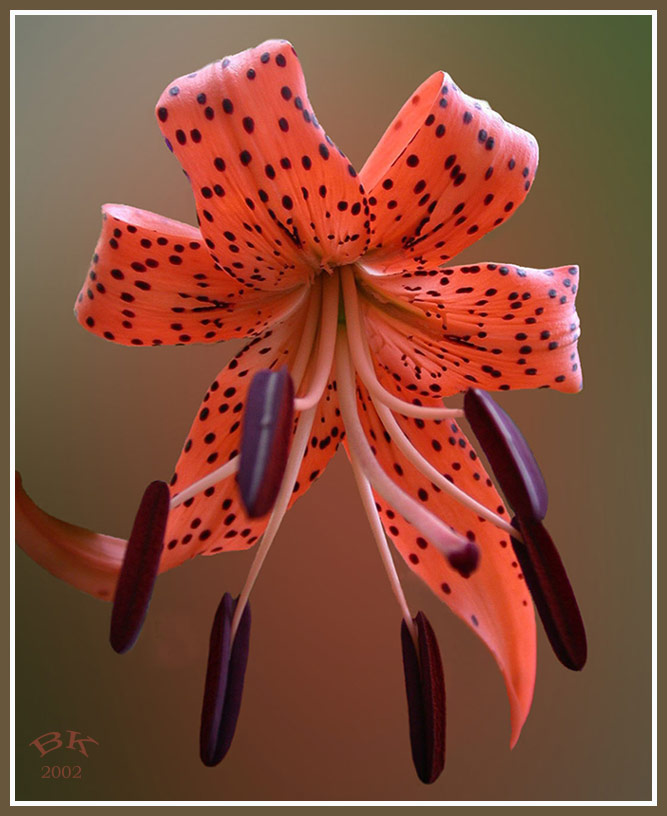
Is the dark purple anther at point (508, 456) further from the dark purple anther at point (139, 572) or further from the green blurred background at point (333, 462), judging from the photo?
the green blurred background at point (333, 462)

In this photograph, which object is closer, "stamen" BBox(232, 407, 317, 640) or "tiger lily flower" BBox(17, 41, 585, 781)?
"tiger lily flower" BBox(17, 41, 585, 781)

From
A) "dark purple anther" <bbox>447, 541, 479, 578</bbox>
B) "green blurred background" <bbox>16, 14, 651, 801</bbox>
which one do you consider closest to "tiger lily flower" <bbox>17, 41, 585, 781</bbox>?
"dark purple anther" <bbox>447, 541, 479, 578</bbox>

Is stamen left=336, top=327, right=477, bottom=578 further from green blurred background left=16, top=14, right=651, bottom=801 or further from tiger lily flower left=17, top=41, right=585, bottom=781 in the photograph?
green blurred background left=16, top=14, right=651, bottom=801

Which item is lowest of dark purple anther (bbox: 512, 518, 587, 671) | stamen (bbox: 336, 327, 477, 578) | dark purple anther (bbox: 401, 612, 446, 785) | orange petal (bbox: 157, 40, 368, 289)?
dark purple anther (bbox: 401, 612, 446, 785)

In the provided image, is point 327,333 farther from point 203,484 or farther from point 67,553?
point 67,553

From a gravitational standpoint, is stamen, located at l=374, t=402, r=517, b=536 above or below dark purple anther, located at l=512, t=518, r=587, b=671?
above
